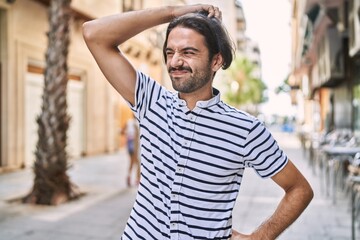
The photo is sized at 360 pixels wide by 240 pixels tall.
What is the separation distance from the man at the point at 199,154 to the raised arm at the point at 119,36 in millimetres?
89

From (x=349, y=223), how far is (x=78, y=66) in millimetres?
11917

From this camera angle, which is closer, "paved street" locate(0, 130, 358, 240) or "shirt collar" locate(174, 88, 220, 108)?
"shirt collar" locate(174, 88, 220, 108)

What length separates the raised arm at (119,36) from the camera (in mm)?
1826

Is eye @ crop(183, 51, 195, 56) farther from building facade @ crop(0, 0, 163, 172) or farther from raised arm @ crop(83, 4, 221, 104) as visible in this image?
building facade @ crop(0, 0, 163, 172)

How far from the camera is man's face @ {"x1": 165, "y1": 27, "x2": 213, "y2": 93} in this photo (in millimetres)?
1656

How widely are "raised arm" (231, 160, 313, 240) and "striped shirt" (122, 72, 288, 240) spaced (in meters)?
0.05

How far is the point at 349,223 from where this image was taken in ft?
21.4

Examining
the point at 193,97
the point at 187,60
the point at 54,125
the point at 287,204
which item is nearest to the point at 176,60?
the point at 187,60

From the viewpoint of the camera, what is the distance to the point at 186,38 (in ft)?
5.42

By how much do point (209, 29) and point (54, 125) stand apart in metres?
6.64

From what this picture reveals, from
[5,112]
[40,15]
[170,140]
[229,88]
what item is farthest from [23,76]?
[229,88]

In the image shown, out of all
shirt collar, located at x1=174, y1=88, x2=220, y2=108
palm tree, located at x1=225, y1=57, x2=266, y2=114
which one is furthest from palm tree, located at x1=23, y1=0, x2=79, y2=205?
palm tree, located at x1=225, y1=57, x2=266, y2=114

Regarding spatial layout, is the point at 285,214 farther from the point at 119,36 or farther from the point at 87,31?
the point at 87,31

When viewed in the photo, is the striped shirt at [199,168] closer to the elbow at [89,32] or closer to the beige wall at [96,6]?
the elbow at [89,32]
